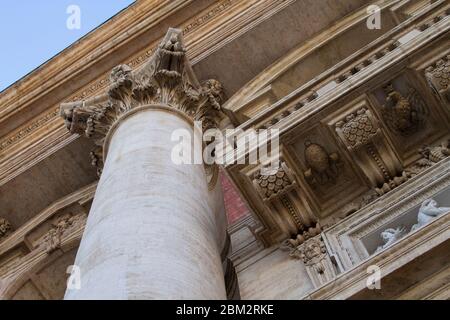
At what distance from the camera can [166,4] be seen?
12.7 meters

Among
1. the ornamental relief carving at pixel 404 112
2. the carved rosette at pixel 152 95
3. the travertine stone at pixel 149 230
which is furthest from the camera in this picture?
the carved rosette at pixel 152 95

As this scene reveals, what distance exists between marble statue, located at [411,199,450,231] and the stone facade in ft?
0.09

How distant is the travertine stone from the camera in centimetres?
548

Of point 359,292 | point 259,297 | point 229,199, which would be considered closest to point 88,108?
point 229,199

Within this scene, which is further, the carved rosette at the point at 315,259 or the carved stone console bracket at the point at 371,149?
the carved stone console bracket at the point at 371,149

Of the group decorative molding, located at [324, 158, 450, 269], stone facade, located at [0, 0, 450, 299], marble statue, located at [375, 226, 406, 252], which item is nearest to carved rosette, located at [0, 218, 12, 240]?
stone facade, located at [0, 0, 450, 299]

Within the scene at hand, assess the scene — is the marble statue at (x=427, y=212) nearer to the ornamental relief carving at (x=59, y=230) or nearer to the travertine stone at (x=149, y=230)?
the travertine stone at (x=149, y=230)

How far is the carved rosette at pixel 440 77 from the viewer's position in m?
7.78

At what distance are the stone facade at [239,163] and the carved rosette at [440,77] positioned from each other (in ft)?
0.05

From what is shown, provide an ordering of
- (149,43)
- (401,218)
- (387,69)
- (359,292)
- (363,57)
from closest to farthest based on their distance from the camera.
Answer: (359,292) < (401,218) < (387,69) < (363,57) < (149,43)

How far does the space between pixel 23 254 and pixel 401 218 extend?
6.25m

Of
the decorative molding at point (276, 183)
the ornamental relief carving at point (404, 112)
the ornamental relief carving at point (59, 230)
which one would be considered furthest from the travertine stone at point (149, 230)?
the ornamental relief carving at point (59, 230)

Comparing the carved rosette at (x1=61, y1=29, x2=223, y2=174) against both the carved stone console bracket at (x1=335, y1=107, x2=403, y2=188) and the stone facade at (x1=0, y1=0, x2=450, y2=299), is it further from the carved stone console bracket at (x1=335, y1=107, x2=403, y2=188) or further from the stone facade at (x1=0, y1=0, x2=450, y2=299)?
the carved stone console bracket at (x1=335, y1=107, x2=403, y2=188)

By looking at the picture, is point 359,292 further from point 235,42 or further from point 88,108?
point 235,42
